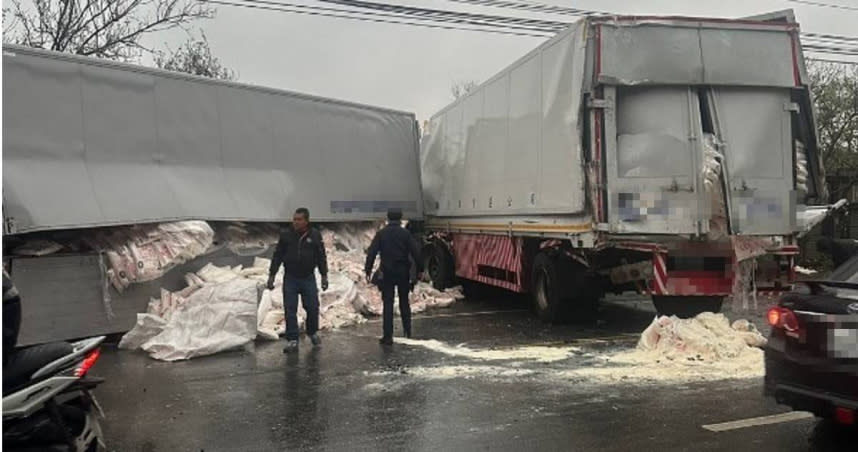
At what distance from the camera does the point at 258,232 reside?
12.1m

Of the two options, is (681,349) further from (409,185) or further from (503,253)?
(409,185)

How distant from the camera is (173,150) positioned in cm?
1065

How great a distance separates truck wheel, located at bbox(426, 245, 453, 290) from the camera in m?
15.2

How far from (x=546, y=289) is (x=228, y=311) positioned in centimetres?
445

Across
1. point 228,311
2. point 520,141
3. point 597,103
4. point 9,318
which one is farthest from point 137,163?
point 9,318

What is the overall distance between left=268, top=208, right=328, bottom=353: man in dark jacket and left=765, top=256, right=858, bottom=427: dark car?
18.4 ft

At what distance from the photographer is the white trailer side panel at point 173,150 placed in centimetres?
884

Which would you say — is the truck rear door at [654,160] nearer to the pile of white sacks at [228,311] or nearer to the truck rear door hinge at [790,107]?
the truck rear door hinge at [790,107]

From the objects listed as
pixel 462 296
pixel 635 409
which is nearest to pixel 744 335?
pixel 635 409

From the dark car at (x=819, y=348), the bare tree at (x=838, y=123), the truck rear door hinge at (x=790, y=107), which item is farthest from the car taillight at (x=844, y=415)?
the bare tree at (x=838, y=123)

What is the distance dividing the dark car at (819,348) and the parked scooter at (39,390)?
415 centimetres

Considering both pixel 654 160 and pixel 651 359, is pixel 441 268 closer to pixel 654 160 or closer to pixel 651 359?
pixel 654 160

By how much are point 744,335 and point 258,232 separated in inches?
289

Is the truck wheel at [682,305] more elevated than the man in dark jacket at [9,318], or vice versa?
the man in dark jacket at [9,318]
